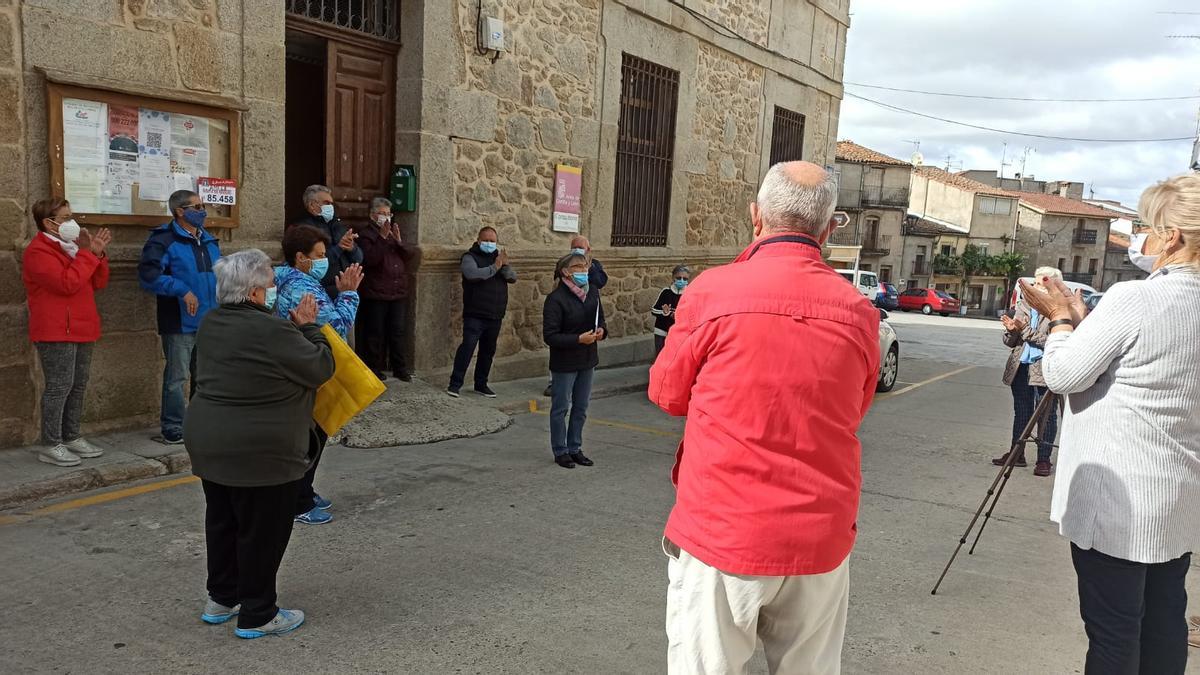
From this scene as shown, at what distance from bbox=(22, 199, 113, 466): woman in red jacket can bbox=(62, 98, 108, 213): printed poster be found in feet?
1.23

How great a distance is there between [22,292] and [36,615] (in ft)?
9.85

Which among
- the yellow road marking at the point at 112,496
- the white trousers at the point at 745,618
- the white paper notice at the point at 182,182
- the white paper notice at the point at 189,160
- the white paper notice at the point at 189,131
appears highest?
the white paper notice at the point at 189,131

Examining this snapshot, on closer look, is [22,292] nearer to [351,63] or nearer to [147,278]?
[147,278]

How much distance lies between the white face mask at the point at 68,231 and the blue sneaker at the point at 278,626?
3.18 meters

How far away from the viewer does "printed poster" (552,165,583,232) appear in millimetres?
10188

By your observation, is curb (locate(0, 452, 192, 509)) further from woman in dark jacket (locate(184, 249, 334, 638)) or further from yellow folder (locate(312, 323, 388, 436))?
woman in dark jacket (locate(184, 249, 334, 638))

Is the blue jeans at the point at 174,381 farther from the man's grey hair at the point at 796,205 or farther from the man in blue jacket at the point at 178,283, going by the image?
the man's grey hair at the point at 796,205

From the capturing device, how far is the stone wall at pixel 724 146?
511 inches

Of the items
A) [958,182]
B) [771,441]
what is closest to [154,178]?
[771,441]

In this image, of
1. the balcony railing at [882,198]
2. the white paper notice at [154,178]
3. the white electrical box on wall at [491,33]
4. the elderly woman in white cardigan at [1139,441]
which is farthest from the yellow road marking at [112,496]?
the balcony railing at [882,198]

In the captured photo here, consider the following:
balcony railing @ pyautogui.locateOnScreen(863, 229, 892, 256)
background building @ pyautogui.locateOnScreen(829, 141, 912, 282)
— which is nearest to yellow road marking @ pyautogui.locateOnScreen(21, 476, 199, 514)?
background building @ pyautogui.locateOnScreen(829, 141, 912, 282)

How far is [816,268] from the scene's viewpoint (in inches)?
85.4

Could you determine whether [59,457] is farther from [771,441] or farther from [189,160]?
[771,441]

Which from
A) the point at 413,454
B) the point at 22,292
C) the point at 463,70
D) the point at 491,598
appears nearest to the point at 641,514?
the point at 491,598
